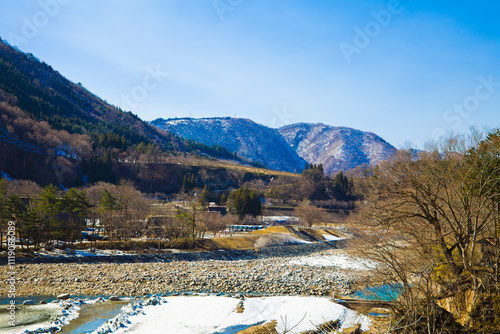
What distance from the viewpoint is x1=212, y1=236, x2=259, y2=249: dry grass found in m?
47.5

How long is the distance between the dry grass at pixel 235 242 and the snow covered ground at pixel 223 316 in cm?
2874

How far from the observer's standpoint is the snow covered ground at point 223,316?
1426cm

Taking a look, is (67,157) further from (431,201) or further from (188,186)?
(431,201)

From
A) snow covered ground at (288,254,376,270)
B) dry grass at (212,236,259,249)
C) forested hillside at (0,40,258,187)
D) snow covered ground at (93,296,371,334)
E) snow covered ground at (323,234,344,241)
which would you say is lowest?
snow covered ground at (323,234,344,241)

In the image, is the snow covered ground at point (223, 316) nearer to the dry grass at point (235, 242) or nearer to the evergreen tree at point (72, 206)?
the evergreen tree at point (72, 206)

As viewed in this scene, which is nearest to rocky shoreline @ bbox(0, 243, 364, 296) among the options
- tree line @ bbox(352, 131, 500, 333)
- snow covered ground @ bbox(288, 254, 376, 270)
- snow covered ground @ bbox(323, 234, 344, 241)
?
snow covered ground @ bbox(288, 254, 376, 270)

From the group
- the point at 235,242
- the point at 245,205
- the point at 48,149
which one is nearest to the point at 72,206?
the point at 235,242

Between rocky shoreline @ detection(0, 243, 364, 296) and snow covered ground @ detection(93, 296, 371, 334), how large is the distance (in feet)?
18.7

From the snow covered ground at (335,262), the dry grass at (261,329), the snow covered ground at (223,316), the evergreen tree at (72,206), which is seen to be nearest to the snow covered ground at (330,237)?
the snow covered ground at (335,262)

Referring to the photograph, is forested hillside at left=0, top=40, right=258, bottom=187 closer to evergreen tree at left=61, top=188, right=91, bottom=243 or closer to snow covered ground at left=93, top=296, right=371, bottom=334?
evergreen tree at left=61, top=188, right=91, bottom=243

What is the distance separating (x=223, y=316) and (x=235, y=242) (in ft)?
110

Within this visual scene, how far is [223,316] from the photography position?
1614 centimetres

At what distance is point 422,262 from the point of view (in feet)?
39.0

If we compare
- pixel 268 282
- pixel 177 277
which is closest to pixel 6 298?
pixel 177 277
